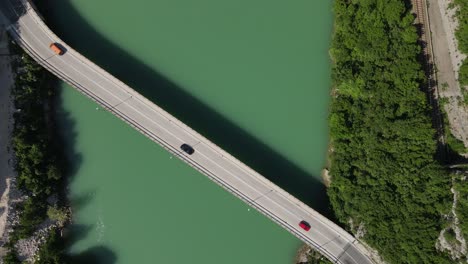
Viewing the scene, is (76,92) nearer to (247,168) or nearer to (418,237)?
(247,168)

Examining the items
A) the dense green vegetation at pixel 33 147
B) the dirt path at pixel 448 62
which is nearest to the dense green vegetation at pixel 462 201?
the dirt path at pixel 448 62

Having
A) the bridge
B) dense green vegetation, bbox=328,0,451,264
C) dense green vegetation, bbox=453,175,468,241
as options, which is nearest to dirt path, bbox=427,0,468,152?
dense green vegetation, bbox=328,0,451,264

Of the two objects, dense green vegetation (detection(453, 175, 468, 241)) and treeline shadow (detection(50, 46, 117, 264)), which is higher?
dense green vegetation (detection(453, 175, 468, 241))

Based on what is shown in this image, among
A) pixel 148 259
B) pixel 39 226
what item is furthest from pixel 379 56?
pixel 39 226

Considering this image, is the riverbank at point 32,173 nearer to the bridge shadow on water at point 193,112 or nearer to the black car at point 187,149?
the bridge shadow on water at point 193,112

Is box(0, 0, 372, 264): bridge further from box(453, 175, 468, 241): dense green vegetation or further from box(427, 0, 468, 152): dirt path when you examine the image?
box(427, 0, 468, 152): dirt path

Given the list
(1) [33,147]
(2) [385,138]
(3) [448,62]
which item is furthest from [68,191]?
(3) [448,62]

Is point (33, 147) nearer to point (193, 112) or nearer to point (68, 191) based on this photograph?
point (68, 191)
